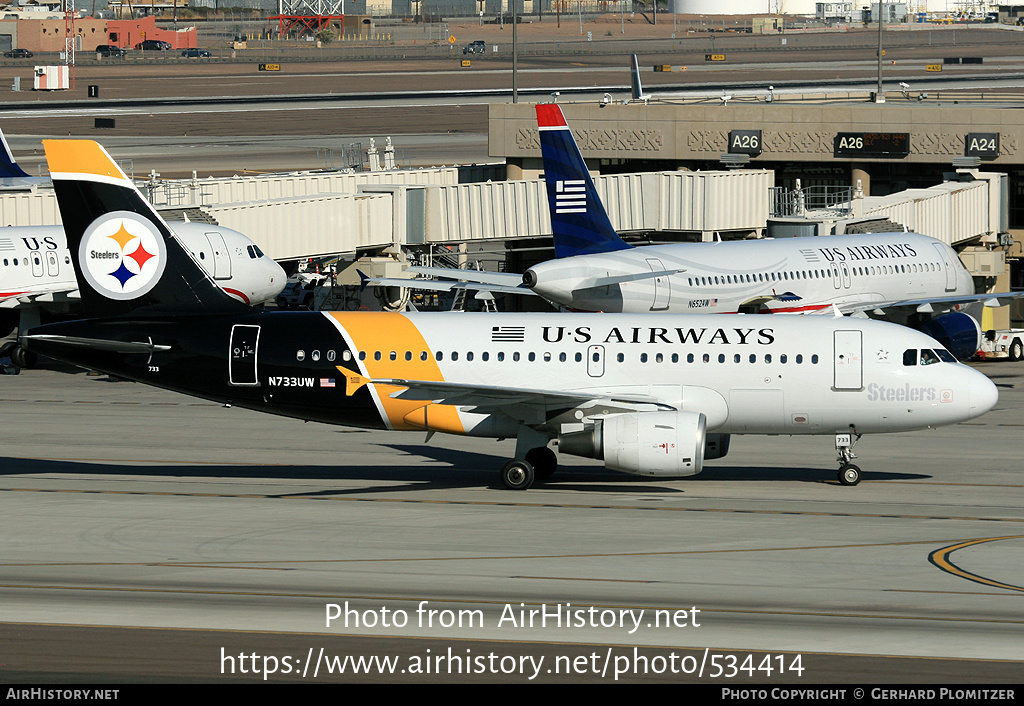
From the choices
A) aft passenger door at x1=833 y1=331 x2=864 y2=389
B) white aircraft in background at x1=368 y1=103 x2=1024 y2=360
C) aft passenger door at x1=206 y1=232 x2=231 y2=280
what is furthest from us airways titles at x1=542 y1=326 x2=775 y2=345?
aft passenger door at x1=206 y1=232 x2=231 y2=280

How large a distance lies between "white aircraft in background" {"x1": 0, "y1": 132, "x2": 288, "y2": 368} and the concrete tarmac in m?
12.8

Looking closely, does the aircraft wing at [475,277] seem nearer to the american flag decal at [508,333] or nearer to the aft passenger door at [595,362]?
the american flag decal at [508,333]

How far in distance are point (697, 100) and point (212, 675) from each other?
76.5m

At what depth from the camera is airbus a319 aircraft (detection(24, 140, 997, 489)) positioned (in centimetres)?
3444

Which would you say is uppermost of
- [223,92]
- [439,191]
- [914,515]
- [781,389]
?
[223,92]

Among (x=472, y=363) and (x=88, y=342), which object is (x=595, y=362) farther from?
(x=88, y=342)

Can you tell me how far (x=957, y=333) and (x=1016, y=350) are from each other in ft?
28.5

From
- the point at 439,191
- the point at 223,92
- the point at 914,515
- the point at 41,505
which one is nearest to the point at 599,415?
the point at 914,515

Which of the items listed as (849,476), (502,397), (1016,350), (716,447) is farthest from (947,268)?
(502,397)

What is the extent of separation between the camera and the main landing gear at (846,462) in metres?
35.8

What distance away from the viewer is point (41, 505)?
107ft

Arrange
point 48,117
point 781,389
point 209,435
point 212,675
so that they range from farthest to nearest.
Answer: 1. point 48,117
2. point 209,435
3. point 781,389
4. point 212,675

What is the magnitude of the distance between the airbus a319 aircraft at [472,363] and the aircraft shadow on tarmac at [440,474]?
70.8 inches

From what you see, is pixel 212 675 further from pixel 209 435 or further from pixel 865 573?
pixel 209 435
